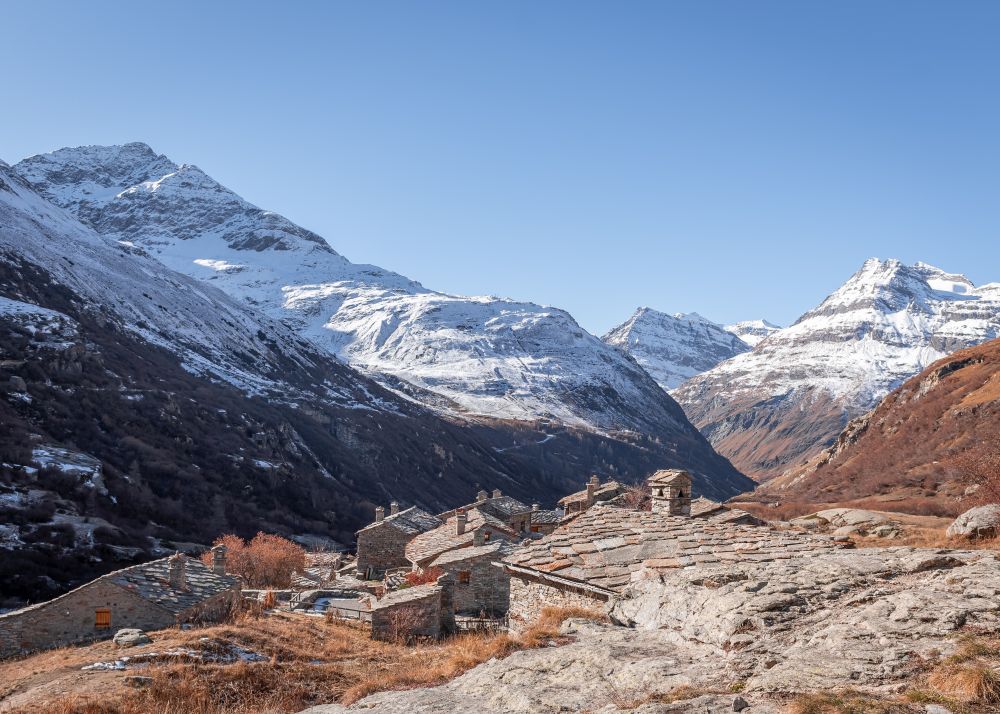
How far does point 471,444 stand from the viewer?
167000mm

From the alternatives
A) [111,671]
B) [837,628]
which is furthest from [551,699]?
[111,671]

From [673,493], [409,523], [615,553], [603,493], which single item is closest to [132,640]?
[615,553]

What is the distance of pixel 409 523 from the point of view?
167 ft

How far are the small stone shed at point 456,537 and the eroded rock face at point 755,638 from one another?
2238cm

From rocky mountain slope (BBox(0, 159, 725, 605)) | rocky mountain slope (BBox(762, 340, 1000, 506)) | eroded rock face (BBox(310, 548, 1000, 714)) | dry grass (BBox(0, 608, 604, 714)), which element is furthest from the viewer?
rocky mountain slope (BBox(0, 159, 725, 605))

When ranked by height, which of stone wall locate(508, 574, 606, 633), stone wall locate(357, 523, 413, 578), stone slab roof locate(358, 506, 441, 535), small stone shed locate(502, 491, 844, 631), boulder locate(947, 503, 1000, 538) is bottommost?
stone wall locate(357, 523, 413, 578)

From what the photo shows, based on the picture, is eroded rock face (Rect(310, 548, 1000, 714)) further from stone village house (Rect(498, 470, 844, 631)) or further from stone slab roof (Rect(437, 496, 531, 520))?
stone slab roof (Rect(437, 496, 531, 520))

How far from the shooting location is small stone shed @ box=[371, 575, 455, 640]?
22312mm

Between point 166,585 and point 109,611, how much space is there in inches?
93.2

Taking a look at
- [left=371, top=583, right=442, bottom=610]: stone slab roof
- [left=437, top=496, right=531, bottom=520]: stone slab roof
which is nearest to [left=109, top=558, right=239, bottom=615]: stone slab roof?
[left=371, top=583, right=442, bottom=610]: stone slab roof

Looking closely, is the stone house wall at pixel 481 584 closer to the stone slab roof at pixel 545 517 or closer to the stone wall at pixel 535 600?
the stone wall at pixel 535 600

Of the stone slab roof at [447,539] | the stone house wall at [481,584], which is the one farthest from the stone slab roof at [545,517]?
the stone house wall at [481,584]

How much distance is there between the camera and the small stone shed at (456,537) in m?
37.1

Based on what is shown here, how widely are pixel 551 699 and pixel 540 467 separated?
171 meters
